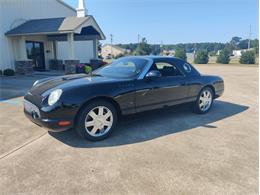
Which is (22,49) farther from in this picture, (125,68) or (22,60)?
(125,68)

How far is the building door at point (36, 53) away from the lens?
17177 mm

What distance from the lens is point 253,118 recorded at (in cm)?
539

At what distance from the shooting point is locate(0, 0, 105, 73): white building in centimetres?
1461

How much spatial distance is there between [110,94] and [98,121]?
0.51 m

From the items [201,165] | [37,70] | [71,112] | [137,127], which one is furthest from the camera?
[37,70]

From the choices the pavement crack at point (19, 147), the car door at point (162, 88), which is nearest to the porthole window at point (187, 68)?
the car door at point (162, 88)

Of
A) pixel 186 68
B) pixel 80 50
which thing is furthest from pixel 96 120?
pixel 80 50

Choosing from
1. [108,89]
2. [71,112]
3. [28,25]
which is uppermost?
[28,25]

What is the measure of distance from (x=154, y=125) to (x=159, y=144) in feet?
3.09

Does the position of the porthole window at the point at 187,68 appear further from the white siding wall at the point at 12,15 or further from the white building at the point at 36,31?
the white siding wall at the point at 12,15

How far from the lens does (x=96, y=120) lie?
3879 mm

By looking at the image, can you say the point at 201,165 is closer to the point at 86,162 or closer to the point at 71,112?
the point at 86,162

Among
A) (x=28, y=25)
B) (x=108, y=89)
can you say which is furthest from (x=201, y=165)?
(x=28, y=25)

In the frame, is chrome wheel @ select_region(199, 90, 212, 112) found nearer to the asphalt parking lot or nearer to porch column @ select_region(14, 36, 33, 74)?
the asphalt parking lot
